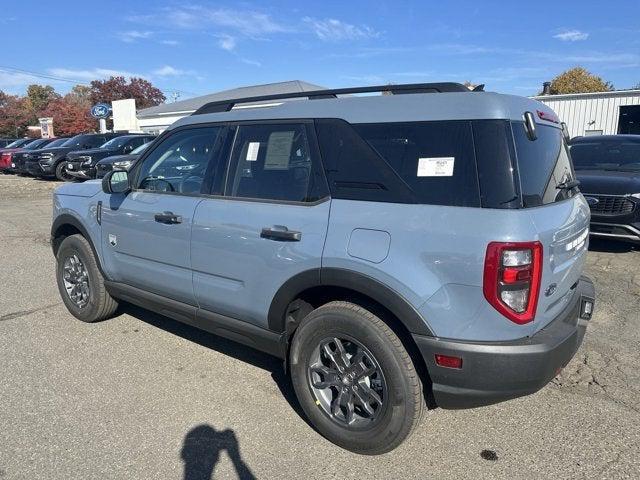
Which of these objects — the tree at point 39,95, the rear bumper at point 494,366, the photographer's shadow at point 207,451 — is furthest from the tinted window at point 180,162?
the tree at point 39,95

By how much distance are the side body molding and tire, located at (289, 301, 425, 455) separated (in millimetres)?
144

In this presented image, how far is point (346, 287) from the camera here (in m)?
2.59

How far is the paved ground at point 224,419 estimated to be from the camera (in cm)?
261

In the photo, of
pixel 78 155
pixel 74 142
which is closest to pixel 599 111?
pixel 78 155

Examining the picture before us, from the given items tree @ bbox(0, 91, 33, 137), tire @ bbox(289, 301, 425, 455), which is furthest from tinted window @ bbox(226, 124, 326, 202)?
tree @ bbox(0, 91, 33, 137)

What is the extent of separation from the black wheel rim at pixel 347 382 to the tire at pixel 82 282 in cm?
242

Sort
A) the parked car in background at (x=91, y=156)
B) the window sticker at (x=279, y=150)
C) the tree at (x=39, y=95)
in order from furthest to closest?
the tree at (x=39, y=95)
the parked car in background at (x=91, y=156)
the window sticker at (x=279, y=150)

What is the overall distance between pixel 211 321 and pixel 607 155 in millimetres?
7098

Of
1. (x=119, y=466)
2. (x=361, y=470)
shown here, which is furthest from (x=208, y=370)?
(x=361, y=470)

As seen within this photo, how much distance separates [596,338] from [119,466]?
12.2 ft

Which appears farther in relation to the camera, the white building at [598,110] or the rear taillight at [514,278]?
the white building at [598,110]

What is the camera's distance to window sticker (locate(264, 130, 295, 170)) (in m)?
3.01

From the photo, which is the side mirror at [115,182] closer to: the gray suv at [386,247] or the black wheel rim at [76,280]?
the gray suv at [386,247]

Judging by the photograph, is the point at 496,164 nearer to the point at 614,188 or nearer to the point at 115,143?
the point at 614,188
